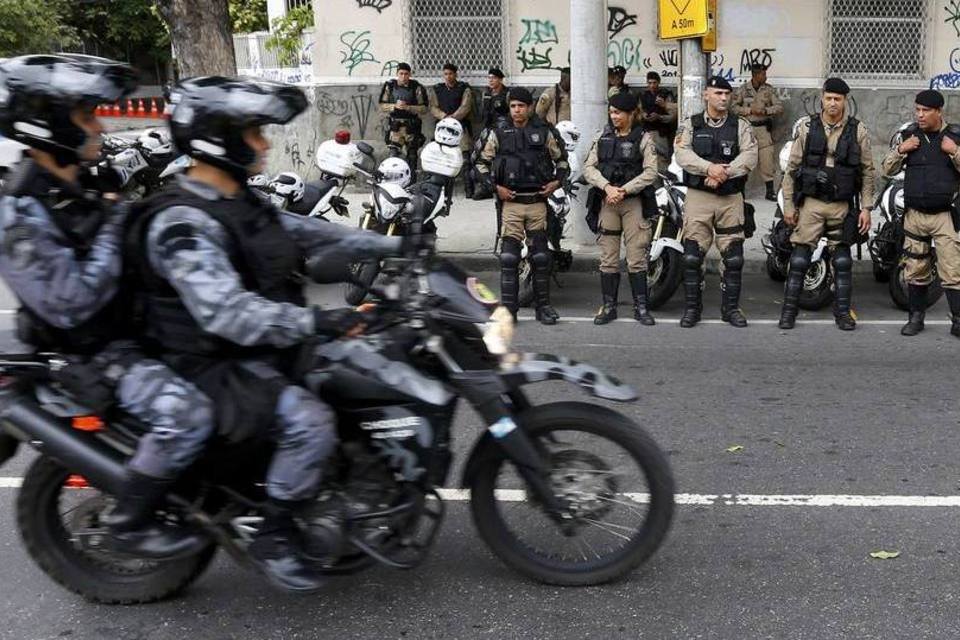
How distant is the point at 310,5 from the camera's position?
636 inches

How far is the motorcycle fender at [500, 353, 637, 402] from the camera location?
3.69 metres

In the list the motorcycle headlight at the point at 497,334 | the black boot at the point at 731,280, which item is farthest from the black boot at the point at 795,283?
the motorcycle headlight at the point at 497,334

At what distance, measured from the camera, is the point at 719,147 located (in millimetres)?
8164

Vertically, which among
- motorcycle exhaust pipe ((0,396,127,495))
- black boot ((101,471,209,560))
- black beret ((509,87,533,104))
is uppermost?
black beret ((509,87,533,104))

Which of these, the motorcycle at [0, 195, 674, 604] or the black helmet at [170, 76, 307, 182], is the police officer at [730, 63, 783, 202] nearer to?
the motorcycle at [0, 195, 674, 604]

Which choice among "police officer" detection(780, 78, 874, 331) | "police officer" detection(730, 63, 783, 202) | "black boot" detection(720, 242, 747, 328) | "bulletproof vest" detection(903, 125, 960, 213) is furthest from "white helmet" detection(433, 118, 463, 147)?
"police officer" detection(730, 63, 783, 202)

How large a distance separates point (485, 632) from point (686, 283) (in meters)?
5.02

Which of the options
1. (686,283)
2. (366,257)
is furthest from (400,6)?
(366,257)

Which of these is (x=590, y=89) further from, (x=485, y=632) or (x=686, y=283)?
(x=485, y=632)

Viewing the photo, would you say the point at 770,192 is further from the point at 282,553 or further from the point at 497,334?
the point at 282,553

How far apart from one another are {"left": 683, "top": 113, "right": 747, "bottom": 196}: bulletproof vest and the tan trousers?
0.48m

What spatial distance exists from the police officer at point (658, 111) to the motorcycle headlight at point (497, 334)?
34.5 ft

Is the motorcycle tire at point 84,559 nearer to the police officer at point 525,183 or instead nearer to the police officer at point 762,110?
the police officer at point 525,183

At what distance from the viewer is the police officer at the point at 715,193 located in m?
8.15
